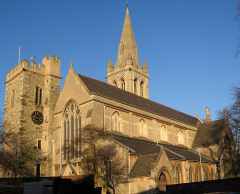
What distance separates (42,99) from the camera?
196 feet

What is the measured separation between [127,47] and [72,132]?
141 feet

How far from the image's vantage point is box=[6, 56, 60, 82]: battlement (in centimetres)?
5841

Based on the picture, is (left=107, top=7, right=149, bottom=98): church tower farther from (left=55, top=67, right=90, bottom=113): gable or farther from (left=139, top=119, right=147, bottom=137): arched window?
(left=55, top=67, right=90, bottom=113): gable

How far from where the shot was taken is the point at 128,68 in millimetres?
86688

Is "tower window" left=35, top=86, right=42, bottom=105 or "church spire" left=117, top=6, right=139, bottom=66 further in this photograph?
"church spire" left=117, top=6, right=139, bottom=66

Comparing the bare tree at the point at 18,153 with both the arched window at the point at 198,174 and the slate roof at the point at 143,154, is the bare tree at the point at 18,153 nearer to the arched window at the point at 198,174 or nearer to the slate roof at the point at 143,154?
the slate roof at the point at 143,154

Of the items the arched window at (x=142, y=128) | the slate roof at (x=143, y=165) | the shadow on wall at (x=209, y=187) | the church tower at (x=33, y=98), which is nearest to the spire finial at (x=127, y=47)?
the church tower at (x=33, y=98)

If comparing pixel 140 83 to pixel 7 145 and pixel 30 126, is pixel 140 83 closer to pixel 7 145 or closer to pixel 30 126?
pixel 30 126

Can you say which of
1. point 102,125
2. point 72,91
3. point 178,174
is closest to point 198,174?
point 178,174

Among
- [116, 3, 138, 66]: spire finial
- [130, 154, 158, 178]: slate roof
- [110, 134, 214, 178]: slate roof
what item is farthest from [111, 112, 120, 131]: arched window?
[116, 3, 138, 66]: spire finial

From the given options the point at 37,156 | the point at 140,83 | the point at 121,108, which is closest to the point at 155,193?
the point at 121,108

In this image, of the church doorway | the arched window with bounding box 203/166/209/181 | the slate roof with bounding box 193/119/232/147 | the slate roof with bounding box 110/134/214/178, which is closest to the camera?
the slate roof with bounding box 110/134/214/178

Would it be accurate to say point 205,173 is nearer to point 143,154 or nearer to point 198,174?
point 198,174

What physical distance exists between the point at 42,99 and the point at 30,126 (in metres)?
5.32
